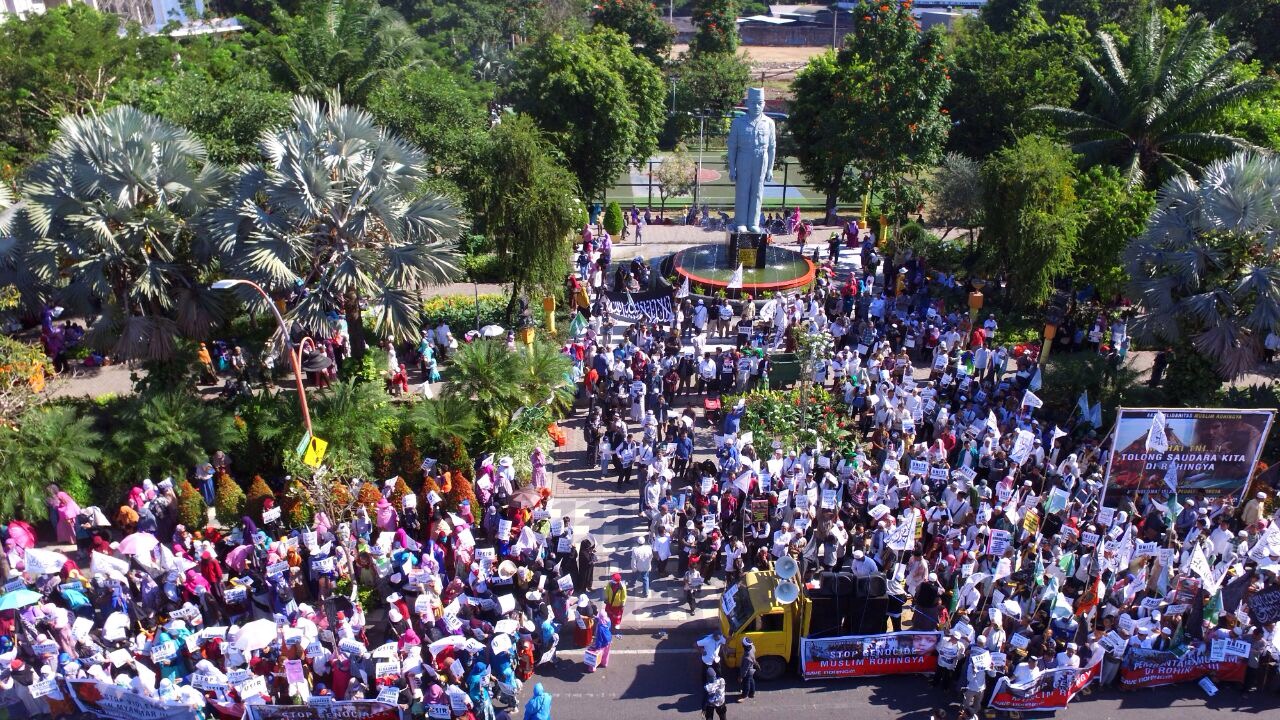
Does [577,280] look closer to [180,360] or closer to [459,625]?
[180,360]

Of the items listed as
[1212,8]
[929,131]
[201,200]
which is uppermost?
[1212,8]

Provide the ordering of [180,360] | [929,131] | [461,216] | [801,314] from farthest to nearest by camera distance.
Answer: [929,131] < [801,314] < [461,216] < [180,360]

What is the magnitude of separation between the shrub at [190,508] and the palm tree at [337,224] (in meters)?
3.66

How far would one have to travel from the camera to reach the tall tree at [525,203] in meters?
23.8

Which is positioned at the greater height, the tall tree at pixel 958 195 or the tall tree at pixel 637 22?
the tall tree at pixel 637 22

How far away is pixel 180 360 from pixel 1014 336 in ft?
65.2

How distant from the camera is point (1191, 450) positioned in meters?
16.2

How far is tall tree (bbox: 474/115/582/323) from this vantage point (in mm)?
23812

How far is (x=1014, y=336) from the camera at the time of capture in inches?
988

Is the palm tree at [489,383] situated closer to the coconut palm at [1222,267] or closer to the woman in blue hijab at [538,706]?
the woman in blue hijab at [538,706]

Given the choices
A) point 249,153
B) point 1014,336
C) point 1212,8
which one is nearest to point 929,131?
point 1014,336

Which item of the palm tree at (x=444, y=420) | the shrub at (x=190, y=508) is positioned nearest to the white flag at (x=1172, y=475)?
the palm tree at (x=444, y=420)

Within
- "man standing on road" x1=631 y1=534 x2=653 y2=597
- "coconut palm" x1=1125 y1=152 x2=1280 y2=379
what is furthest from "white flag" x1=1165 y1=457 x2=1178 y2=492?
"man standing on road" x1=631 y1=534 x2=653 y2=597

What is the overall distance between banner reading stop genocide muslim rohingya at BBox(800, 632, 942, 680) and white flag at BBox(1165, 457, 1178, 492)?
5607mm
